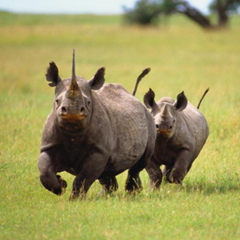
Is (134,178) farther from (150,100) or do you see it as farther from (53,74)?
(53,74)

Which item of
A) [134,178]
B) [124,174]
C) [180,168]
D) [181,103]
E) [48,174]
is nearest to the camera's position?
[48,174]

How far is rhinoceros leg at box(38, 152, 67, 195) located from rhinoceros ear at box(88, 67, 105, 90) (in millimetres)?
890

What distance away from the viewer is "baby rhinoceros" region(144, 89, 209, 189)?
955cm

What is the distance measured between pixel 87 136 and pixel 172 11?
2067 inches

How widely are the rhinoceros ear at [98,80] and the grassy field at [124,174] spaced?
1207 mm

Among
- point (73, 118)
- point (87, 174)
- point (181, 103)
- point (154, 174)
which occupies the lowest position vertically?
point (154, 174)

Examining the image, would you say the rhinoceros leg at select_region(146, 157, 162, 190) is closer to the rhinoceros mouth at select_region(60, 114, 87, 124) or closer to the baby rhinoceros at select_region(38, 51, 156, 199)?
the baby rhinoceros at select_region(38, 51, 156, 199)

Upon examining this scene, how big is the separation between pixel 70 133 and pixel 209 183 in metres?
2.54

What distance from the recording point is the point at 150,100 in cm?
988

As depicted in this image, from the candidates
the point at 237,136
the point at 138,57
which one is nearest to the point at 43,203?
the point at 237,136

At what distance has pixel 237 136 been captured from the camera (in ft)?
40.8

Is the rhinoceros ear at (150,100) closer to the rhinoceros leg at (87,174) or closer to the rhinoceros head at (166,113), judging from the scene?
the rhinoceros head at (166,113)

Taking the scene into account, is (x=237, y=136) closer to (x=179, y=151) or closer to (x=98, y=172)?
(x=179, y=151)

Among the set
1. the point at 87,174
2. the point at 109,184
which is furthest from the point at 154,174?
the point at 87,174
